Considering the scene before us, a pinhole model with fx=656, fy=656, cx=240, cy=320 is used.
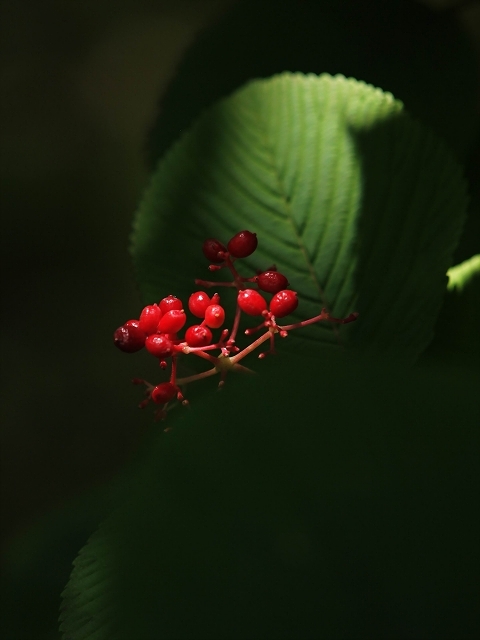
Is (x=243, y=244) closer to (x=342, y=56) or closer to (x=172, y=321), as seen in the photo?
(x=172, y=321)

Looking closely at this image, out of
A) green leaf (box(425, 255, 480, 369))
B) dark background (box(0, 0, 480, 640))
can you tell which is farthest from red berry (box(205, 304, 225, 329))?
dark background (box(0, 0, 480, 640))

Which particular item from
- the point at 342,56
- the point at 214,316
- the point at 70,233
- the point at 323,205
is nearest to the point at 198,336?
the point at 214,316

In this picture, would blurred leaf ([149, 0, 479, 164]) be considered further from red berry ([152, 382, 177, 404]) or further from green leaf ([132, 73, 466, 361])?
red berry ([152, 382, 177, 404])

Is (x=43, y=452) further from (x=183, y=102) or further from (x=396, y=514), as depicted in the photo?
(x=396, y=514)

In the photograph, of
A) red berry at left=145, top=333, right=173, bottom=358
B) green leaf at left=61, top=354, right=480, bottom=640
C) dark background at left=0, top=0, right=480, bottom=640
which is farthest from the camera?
dark background at left=0, top=0, right=480, bottom=640

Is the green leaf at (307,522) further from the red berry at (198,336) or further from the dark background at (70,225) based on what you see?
the dark background at (70,225)

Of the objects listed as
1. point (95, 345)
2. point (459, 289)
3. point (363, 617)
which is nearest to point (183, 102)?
point (459, 289)
